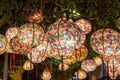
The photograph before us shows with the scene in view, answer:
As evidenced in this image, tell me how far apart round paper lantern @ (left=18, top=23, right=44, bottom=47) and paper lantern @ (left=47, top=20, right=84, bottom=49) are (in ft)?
1.62

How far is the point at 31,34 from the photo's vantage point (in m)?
3.74

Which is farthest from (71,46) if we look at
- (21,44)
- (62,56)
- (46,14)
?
(46,14)

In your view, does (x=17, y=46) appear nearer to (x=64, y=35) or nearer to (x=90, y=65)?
(x=64, y=35)

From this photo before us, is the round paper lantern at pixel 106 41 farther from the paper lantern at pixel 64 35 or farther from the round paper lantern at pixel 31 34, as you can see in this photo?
the round paper lantern at pixel 31 34

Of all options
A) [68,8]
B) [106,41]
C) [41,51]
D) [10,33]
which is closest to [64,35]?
[106,41]

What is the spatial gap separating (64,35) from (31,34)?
0.62 meters

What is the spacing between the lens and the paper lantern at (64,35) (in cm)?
321

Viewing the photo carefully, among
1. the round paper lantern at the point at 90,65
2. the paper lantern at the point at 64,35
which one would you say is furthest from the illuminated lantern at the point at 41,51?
the round paper lantern at the point at 90,65

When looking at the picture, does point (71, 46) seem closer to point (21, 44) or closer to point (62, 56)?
point (62, 56)

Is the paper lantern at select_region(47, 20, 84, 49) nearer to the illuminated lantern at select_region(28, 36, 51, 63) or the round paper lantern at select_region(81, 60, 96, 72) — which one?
the illuminated lantern at select_region(28, 36, 51, 63)

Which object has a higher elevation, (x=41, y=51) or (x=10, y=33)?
(x=10, y=33)

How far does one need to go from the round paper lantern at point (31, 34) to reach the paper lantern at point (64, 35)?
0.49 meters

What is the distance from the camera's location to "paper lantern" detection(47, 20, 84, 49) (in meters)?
3.21

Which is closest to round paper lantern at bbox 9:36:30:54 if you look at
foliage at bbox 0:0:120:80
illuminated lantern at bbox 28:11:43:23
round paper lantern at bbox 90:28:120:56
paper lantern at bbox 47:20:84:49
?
illuminated lantern at bbox 28:11:43:23
